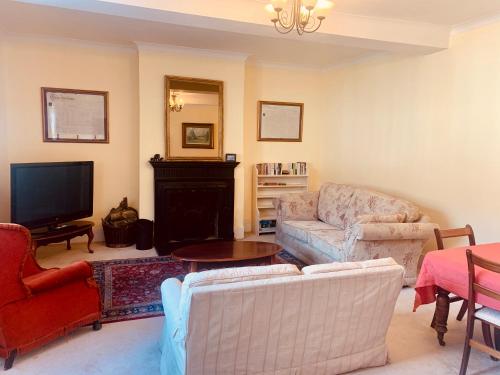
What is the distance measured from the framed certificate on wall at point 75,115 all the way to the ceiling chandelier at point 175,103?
Answer: 879mm

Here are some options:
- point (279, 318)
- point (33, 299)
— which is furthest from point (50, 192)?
point (279, 318)

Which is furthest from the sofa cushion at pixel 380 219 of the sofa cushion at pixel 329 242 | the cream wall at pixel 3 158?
the cream wall at pixel 3 158

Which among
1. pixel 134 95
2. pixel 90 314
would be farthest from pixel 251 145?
pixel 90 314

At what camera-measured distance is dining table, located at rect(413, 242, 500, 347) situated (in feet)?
7.16

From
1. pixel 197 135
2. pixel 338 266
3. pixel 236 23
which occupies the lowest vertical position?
pixel 338 266

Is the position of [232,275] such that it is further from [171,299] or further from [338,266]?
[338,266]

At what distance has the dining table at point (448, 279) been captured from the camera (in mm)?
2182

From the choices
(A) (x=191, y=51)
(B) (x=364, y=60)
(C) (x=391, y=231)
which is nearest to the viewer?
(C) (x=391, y=231)

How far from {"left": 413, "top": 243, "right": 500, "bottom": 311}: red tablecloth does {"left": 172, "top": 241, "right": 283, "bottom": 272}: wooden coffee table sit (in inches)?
56.3

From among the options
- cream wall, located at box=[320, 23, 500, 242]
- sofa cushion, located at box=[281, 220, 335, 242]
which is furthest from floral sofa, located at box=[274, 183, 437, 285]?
cream wall, located at box=[320, 23, 500, 242]

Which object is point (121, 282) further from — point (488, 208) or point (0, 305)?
point (488, 208)

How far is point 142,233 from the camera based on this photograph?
4898 millimetres

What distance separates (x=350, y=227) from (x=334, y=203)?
4.37ft

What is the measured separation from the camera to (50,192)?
433 cm
